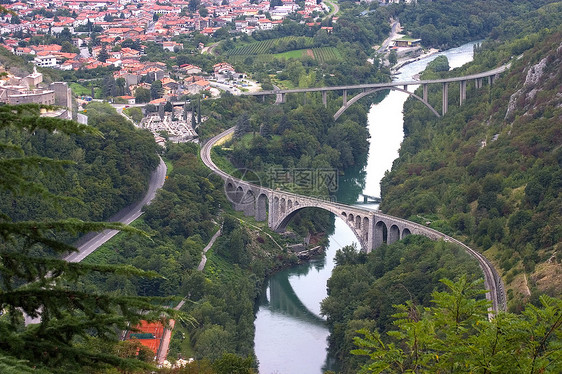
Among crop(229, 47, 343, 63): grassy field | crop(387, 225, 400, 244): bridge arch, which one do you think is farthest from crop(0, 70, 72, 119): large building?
crop(229, 47, 343, 63): grassy field

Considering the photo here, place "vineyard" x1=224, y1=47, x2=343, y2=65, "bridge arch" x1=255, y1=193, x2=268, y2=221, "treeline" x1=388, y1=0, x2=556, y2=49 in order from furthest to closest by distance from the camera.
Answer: "treeline" x1=388, y1=0, x2=556, y2=49, "vineyard" x1=224, y1=47, x2=343, y2=65, "bridge arch" x1=255, y1=193, x2=268, y2=221

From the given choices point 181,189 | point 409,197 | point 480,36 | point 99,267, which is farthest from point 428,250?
point 480,36

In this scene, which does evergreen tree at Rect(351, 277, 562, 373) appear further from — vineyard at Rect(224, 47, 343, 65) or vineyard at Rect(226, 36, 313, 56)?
vineyard at Rect(226, 36, 313, 56)

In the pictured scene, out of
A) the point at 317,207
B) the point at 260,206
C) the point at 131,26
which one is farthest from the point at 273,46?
the point at 317,207

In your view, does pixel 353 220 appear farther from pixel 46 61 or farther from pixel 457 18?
pixel 457 18

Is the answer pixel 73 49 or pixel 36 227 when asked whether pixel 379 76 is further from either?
pixel 36 227

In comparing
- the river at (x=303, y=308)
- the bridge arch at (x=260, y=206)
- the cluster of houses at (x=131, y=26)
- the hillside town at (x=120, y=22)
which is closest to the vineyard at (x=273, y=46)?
the hillside town at (x=120, y=22)

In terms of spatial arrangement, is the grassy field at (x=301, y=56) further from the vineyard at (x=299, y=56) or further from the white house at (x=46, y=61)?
the white house at (x=46, y=61)
